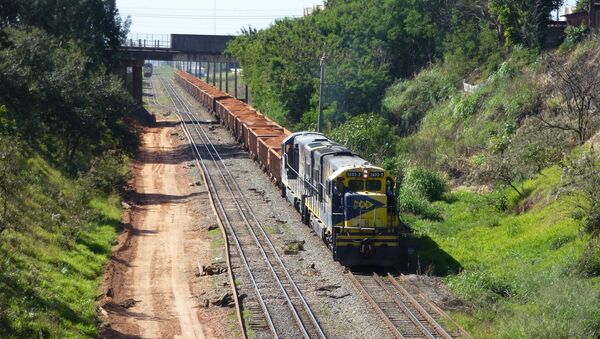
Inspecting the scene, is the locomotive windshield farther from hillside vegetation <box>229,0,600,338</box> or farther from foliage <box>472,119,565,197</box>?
foliage <box>472,119,565,197</box>

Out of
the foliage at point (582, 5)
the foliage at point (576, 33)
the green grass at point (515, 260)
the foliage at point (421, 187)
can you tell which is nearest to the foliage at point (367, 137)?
the foliage at point (421, 187)

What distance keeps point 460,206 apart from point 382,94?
87.8 ft

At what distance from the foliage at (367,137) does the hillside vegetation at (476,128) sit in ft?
0.31

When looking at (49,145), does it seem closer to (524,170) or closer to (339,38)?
(524,170)

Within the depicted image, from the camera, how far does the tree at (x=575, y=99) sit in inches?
1421

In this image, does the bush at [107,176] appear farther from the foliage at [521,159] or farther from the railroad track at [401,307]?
the railroad track at [401,307]

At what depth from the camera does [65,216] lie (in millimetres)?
33438

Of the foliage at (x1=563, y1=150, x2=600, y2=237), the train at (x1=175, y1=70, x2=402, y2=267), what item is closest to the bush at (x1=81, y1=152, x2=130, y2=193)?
the train at (x1=175, y1=70, x2=402, y2=267)

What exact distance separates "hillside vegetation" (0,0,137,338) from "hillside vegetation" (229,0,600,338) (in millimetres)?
10489

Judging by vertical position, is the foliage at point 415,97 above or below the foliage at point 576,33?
below

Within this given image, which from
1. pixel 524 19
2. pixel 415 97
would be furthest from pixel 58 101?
pixel 524 19

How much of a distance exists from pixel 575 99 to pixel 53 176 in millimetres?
23293

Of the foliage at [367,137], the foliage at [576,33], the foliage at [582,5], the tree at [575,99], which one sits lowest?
the foliage at [367,137]

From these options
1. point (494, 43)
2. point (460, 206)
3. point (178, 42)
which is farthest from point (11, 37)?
point (178, 42)
